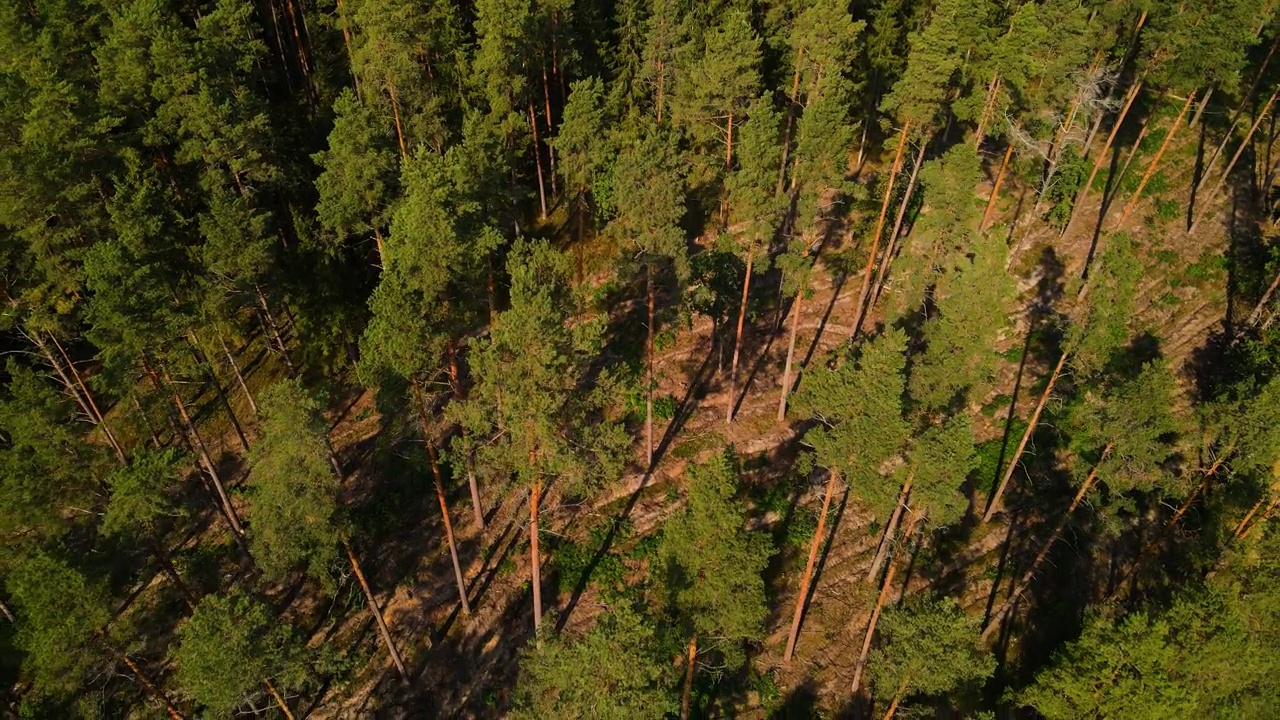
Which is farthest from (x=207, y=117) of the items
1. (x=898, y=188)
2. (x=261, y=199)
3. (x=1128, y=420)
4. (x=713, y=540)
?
(x=1128, y=420)

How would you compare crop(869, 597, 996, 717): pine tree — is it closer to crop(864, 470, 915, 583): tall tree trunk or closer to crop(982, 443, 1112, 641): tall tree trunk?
crop(864, 470, 915, 583): tall tree trunk

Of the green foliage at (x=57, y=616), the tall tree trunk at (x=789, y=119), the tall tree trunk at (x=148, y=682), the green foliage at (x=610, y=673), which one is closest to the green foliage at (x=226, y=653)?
the green foliage at (x=57, y=616)

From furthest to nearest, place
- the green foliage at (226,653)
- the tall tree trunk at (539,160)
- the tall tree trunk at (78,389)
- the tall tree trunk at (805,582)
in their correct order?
the tall tree trunk at (539,160) → the tall tree trunk at (78,389) → the tall tree trunk at (805,582) → the green foliage at (226,653)

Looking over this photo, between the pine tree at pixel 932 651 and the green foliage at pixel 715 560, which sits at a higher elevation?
the green foliage at pixel 715 560

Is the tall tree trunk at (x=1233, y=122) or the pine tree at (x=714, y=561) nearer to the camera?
the pine tree at (x=714, y=561)

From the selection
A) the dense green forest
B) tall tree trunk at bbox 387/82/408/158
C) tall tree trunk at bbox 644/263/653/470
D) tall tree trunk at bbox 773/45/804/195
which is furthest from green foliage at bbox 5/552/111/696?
tall tree trunk at bbox 773/45/804/195

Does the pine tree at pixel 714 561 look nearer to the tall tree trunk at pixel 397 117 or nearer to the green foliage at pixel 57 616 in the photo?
the green foliage at pixel 57 616
